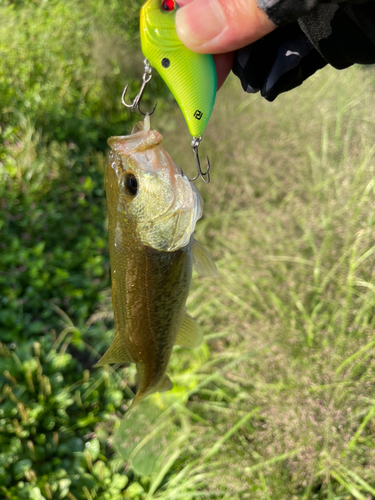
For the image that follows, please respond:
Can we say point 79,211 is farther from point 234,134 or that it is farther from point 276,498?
point 276,498

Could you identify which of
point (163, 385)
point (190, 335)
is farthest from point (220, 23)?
point (163, 385)

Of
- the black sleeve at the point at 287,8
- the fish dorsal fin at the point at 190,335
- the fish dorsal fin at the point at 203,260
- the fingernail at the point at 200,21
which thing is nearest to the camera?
the black sleeve at the point at 287,8

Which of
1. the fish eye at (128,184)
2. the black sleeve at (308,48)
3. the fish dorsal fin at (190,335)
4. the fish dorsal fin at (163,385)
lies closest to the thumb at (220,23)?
the black sleeve at (308,48)

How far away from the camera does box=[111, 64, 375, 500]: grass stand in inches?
74.7

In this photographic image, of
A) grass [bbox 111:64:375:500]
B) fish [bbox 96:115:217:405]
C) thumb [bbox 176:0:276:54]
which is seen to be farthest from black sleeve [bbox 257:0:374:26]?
grass [bbox 111:64:375:500]

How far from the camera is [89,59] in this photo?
484cm

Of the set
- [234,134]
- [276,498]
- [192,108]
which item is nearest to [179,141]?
[234,134]

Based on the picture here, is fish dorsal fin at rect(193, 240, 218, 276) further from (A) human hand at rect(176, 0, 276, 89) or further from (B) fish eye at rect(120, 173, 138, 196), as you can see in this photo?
(A) human hand at rect(176, 0, 276, 89)

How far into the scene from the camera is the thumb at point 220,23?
1051mm

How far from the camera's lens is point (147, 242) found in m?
1.26

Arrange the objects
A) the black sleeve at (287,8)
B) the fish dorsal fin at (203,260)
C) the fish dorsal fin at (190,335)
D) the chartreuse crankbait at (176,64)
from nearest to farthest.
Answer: the black sleeve at (287,8), the chartreuse crankbait at (176,64), the fish dorsal fin at (203,260), the fish dorsal fin at (190,335)

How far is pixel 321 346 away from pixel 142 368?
107 centimetres

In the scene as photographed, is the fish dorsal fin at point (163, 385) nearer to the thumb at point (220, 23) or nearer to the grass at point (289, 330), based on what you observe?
the grass at point (289, 330)

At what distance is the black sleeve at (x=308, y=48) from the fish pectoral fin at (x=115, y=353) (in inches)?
42.9
